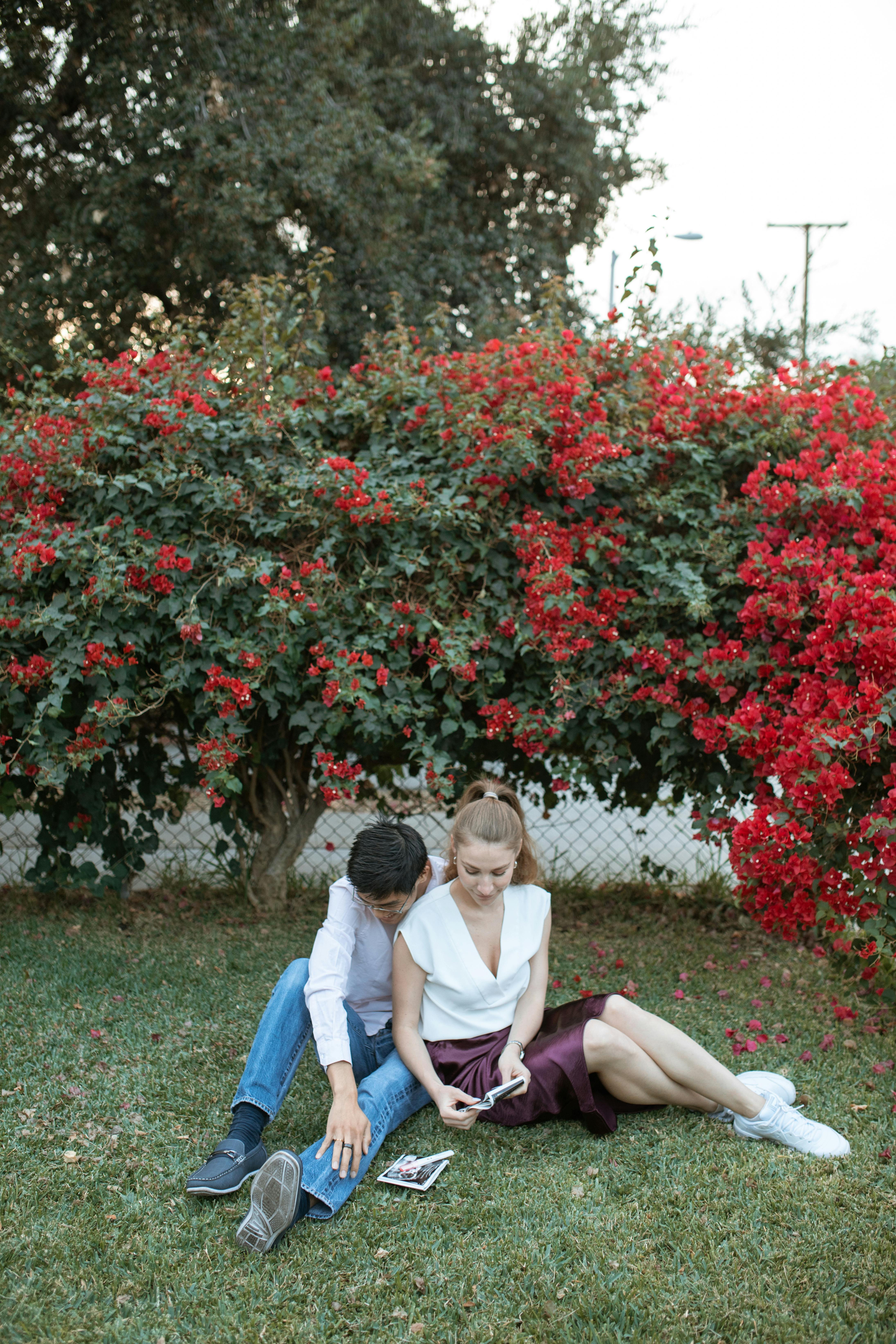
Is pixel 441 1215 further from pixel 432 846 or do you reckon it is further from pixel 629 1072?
pixel 432 846

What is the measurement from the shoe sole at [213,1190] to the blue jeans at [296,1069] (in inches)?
6.8

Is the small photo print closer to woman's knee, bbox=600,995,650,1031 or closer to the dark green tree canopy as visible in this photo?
woman's knee, bbox=600,995,650,1031

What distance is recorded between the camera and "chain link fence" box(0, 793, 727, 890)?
4230mm

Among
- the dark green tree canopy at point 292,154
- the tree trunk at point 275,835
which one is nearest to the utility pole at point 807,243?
the dark green tree canopy at point 292,154

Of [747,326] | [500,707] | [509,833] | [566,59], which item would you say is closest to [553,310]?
[500,707]

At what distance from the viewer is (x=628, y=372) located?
3598 mm

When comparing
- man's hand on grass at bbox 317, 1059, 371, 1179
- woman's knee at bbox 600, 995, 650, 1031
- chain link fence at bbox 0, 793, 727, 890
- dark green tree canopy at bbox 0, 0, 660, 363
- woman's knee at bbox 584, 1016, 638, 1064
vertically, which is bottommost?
chain link fence at bbox 0, 793, 727, 890

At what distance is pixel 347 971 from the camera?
2.27 meters

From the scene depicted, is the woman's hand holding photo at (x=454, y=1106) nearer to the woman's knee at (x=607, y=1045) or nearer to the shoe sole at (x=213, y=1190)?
the woman's knee at (x=607, y=1045)

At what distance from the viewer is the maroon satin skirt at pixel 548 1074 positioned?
2191mm

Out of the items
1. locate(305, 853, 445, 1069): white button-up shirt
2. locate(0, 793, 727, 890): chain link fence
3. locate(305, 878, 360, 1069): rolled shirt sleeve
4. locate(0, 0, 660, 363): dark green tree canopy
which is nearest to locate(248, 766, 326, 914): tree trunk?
locate(0, 793, 727, 890): chain link fence

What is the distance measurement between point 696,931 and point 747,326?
8.28 metres

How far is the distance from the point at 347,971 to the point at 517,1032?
1.41 ft

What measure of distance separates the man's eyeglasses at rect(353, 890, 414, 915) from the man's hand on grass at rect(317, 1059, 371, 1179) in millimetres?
379
